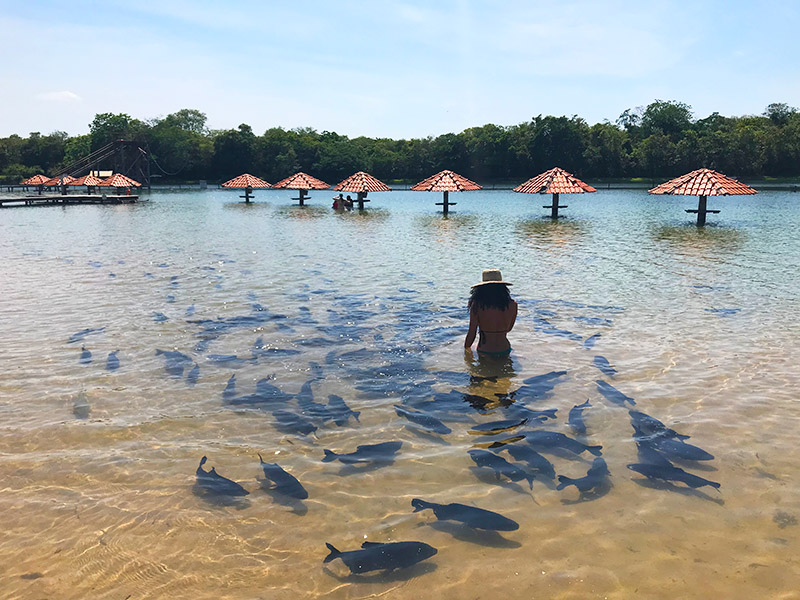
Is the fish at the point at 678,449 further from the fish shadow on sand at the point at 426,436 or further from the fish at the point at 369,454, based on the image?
the fish at the point at 369,454

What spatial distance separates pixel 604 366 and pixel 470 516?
4.33m

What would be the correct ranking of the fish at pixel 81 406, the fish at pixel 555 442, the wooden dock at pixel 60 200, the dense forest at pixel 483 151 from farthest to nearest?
the dense forest at pixel 483 151, the wooden dock at pixel 60 200, the fish at pixel 81 406, the fish at pixel 555 442

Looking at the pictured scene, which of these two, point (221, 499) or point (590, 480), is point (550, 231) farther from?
point (221, 499)

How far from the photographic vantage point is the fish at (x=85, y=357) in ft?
27.3

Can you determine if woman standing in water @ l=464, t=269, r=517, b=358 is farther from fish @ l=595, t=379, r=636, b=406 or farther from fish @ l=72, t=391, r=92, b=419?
fish @ l=72, t=391, r=92, b=419

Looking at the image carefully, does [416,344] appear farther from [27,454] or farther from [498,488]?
[27,454]

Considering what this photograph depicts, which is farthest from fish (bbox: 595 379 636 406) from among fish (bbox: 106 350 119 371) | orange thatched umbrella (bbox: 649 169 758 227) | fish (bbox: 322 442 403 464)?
→ orange thatched umbrella (bbox: 649 169 758 227)

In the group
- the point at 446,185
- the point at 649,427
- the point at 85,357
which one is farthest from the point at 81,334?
the point at 446,185

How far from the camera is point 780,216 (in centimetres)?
3434

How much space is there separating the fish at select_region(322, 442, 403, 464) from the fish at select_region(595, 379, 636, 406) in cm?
284

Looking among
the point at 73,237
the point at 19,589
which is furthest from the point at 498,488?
the point at 73,237

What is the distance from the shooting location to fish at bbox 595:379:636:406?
6746mm

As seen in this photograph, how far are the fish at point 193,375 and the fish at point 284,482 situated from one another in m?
2.76

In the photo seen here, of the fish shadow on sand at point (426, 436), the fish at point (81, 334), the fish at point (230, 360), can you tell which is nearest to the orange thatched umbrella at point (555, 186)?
the fish at point (81, 334)
